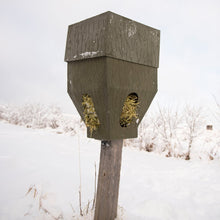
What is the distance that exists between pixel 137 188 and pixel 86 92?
2220mm

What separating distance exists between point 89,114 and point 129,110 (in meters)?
0.37

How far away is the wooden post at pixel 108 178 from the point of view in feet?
6.56

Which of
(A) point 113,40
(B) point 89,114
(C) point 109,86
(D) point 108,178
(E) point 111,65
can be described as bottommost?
(D) point 108,178

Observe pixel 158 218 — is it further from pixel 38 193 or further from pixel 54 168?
pixel 54 168

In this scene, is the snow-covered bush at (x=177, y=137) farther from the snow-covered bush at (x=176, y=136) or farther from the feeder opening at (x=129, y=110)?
the feeder opening at (x=129, y=110)

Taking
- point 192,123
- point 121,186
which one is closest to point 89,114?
point 121,186

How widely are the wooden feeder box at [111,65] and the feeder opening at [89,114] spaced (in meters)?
0.05

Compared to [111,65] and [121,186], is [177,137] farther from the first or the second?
[111,65]

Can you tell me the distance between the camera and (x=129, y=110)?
1939 millimetres

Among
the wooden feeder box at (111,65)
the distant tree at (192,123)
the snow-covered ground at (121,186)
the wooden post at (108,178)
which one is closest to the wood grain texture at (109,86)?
the wooden feeder box at (111,65)

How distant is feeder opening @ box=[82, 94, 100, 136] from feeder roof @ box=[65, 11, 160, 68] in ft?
1.24

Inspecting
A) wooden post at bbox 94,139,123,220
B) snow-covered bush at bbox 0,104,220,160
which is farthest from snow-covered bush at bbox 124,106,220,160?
wooden post at bbox 94,139,123,220

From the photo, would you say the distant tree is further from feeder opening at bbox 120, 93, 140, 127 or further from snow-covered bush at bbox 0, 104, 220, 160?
feeder opening at bbox 120, 93, 140, 127

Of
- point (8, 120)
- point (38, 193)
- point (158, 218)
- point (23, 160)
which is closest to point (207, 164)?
point (158, 218)
